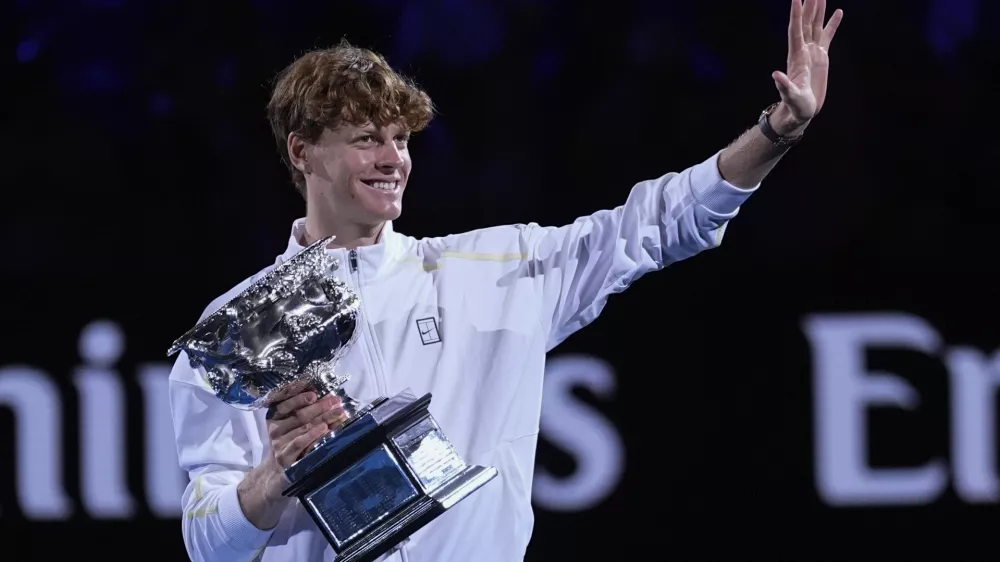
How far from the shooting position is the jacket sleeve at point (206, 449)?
197 centimetres

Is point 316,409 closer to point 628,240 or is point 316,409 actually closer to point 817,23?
point 628,240

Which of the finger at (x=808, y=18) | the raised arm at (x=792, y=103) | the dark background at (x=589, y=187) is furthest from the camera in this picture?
the dark background at (x=589, y=187)

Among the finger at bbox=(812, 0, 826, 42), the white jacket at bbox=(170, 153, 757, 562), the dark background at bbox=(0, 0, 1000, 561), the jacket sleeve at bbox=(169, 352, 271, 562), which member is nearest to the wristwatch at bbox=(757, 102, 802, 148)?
the white jacket at bbox=(170, 153, 757, 562)

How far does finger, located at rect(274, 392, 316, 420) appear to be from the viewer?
5.81 feet

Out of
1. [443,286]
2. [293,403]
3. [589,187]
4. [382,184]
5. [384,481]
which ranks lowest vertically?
[384,481]

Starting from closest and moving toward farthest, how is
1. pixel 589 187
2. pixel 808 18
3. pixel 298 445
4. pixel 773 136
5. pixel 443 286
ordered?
pixel 298 445, pixel 773 136, pixel 808 18, pixel 443 286, pixel 589 187

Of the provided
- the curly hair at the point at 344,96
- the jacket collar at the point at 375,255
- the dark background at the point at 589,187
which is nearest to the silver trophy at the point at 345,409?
the jacket collar at the point at 375,255

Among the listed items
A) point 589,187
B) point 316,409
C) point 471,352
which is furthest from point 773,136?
point 589,187

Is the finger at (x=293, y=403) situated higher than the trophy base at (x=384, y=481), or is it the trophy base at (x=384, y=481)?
the finger at (x=293, y=403)

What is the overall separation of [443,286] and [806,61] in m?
0.75

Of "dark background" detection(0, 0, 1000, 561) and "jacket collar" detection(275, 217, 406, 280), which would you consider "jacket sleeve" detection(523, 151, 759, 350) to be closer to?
"jacket collar" detection(275, 217, 406, 280)

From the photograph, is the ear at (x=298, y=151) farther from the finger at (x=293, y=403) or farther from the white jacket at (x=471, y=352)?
the finger at (x=293, y=403)

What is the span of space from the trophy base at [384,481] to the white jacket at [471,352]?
15cm

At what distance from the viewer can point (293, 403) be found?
1.77 m
